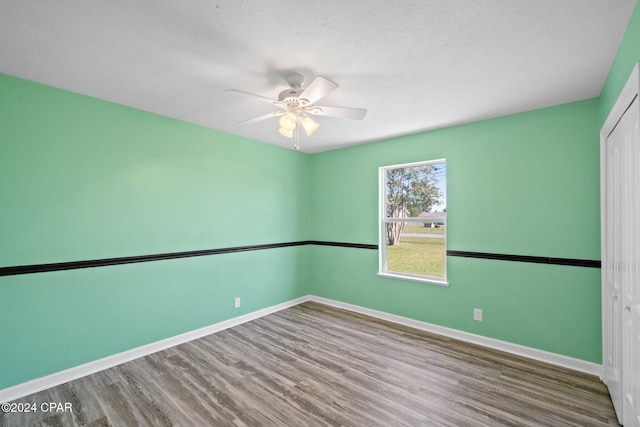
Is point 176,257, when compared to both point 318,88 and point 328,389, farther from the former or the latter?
point 318,88

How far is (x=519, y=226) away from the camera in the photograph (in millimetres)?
2789

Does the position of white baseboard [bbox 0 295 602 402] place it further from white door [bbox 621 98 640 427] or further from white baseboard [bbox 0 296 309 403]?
white door [bbox 621 98 640 427]

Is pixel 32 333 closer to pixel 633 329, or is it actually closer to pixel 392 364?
pixel 392 364

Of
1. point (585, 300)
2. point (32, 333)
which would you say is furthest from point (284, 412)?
point (585, 300)

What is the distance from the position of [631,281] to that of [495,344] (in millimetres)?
1643

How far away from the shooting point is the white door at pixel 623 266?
1491mm

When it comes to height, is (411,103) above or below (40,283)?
above

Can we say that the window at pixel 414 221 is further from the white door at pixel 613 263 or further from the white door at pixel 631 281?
the white door at pixel 631 281

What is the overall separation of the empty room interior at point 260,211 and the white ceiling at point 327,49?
0.05ft

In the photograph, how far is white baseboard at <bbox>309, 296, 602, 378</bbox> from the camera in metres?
2.47

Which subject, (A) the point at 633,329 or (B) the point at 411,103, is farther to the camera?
(B) the point at 411,103

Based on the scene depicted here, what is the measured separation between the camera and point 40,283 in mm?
2238

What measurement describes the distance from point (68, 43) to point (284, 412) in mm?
2787

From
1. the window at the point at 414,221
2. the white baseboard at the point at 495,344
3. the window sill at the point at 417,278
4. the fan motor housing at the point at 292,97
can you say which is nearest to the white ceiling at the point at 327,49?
the fan motor housing at the point at 292,97
